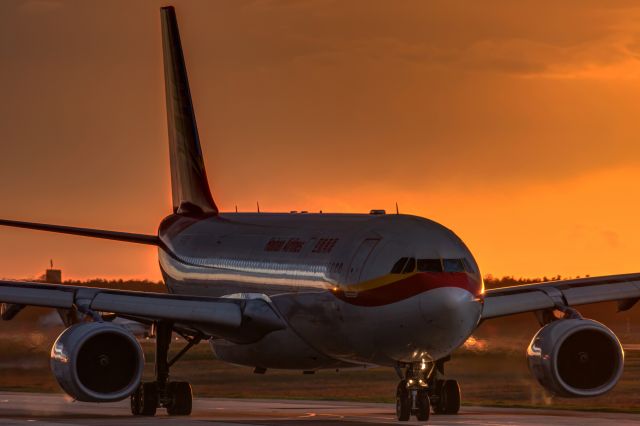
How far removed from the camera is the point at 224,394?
5775 centimetres

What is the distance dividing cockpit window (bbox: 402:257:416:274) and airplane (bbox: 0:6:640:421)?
0.10ft

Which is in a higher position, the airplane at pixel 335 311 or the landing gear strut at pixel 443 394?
the airplane at pixel 335 311

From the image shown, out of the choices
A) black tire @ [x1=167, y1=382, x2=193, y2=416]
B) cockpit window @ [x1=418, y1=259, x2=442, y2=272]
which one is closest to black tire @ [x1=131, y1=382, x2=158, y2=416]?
black tire @ [x1=167, y1=382, x2=193, y2=416]

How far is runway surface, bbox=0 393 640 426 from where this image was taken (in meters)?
37.9

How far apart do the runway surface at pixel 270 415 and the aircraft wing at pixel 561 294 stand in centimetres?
258

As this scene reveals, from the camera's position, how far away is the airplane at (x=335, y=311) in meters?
36.4

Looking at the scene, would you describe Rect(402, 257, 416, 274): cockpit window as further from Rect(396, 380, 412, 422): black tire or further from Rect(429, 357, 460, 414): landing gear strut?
Rect(429, 357, 460, 414): landing gear strut

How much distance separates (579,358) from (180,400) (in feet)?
33.2

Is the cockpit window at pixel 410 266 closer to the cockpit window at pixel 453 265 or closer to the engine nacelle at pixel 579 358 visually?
the cockpit window at pixel 453 265

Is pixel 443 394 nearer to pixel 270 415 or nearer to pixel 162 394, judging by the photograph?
pixel 270 415

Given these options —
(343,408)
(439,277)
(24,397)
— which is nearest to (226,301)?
(343,408)

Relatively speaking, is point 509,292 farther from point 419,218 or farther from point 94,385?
point 94,385

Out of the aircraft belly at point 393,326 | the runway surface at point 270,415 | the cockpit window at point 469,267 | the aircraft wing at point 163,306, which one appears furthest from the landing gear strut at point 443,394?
the cockpit window at point 469,267

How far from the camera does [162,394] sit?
43688mm
